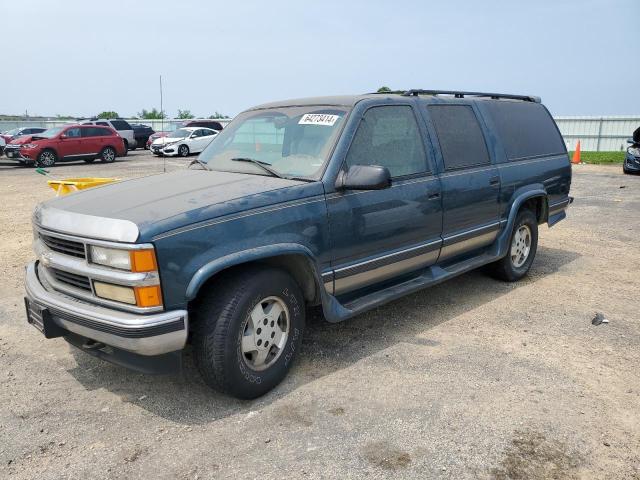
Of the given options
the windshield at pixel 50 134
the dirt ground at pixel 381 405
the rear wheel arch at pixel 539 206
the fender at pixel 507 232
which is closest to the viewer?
the dirt ground at pixel 381 405

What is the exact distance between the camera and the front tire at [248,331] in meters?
3.27

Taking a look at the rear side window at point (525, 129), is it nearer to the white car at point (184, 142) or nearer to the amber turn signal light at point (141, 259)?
the amber turn signal light at point (141, 259)

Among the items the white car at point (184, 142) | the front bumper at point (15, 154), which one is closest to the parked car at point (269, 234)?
the front bumper at point (15, 154)

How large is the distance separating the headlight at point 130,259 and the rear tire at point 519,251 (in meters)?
3.89

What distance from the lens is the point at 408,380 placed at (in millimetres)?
3791

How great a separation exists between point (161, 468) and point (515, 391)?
7.28 feet

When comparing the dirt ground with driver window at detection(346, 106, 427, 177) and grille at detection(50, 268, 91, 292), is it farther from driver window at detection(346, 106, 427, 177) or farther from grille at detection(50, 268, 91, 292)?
driver window at detection(346, 106, 427, 177)

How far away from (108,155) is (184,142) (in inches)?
146

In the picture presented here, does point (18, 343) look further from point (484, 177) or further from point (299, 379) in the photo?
point (484, 177)

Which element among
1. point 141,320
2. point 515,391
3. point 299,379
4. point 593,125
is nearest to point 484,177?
point 515,391

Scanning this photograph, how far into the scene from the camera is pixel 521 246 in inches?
239

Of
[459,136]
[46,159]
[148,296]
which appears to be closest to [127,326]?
[148,296]

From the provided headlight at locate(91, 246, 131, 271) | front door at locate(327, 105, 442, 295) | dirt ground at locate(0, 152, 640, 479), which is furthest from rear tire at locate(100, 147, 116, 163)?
headlight at locate(91, 246, 131, 271)

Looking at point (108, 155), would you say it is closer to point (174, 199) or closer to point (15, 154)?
point (15, 154)
